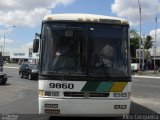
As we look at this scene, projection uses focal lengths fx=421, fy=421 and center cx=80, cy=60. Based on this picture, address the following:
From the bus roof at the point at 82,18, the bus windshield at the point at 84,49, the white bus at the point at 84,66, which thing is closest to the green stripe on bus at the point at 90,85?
the white bus at the point at 84,66

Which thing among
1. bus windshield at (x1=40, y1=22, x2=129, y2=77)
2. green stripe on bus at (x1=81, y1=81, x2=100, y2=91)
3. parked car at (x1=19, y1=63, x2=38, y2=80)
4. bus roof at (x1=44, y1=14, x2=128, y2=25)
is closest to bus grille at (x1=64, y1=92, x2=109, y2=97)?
green stripe on bus at (x1=81, y1=81, x2=100, y2=91)

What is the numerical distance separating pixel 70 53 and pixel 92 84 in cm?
106

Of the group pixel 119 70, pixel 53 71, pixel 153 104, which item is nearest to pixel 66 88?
pixel 53 71

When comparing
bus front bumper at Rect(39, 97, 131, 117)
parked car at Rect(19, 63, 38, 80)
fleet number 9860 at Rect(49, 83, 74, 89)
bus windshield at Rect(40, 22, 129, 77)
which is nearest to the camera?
bus front bumper at Rect(39, 97, 131, 117)

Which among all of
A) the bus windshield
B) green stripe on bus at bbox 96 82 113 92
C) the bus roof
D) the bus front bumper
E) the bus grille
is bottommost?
the bus front bumper

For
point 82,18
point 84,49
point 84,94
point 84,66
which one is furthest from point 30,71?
point 84,94

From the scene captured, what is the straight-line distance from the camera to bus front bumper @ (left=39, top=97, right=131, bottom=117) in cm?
1111

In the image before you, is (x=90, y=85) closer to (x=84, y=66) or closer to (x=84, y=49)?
(x=84, y=66)

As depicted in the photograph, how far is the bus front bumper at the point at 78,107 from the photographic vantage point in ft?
36.4

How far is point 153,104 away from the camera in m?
17.5

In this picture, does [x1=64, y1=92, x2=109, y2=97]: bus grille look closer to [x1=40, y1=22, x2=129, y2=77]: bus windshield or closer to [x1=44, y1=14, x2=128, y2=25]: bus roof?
[x1=40, y1=22, x2=129, y2=77]: bus windshield

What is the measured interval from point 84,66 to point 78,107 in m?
1.13

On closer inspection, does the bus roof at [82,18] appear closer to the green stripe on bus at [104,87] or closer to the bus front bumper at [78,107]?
the green stripe on bus at [104,87]

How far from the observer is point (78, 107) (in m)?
11.1
